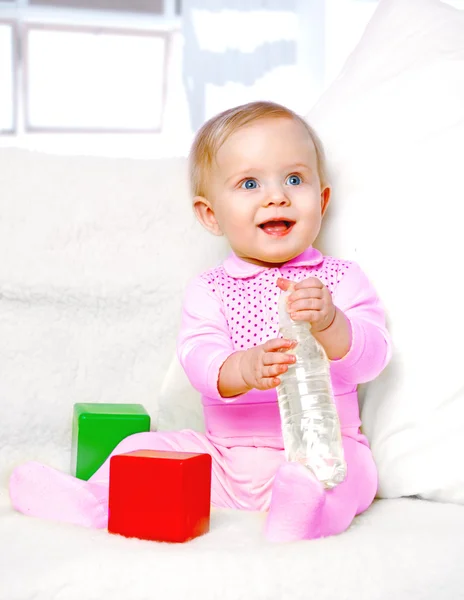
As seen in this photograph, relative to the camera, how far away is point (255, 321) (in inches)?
43.8

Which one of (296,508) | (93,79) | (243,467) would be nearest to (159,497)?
(296,508)

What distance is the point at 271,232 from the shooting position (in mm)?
1119

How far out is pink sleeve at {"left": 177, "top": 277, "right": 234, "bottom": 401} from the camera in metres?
1.01

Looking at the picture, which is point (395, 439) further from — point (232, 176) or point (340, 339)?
point (232, 176)

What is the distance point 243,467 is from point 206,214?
394 mm

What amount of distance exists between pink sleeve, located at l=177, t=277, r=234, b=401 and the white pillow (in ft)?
0.66

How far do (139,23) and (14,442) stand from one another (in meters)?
3.13

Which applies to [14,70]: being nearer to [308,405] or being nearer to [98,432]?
[98,432]

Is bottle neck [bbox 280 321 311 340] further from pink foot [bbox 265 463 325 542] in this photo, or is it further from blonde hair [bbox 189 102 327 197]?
blonde hair [bbox 189 102 327 197]

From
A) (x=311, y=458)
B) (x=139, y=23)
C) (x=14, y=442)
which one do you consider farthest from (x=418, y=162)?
(x=139, y=23)

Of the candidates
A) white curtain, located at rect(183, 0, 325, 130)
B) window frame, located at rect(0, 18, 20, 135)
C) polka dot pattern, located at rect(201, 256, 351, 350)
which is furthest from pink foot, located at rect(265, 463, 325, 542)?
window frame, located at rect(0, 18, 20, 135)

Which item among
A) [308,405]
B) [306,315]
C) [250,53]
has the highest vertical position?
[250,53]

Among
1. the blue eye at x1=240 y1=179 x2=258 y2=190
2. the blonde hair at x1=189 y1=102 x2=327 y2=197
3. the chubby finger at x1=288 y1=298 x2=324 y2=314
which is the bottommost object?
the chubby finger at x1=288 y1=298 x2=324 y2=314

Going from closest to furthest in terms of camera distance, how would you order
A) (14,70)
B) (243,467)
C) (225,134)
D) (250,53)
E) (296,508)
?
1. (296,508)
2. (243,467)
3. (225,134)
4. (250,53)
5. (14,70)
